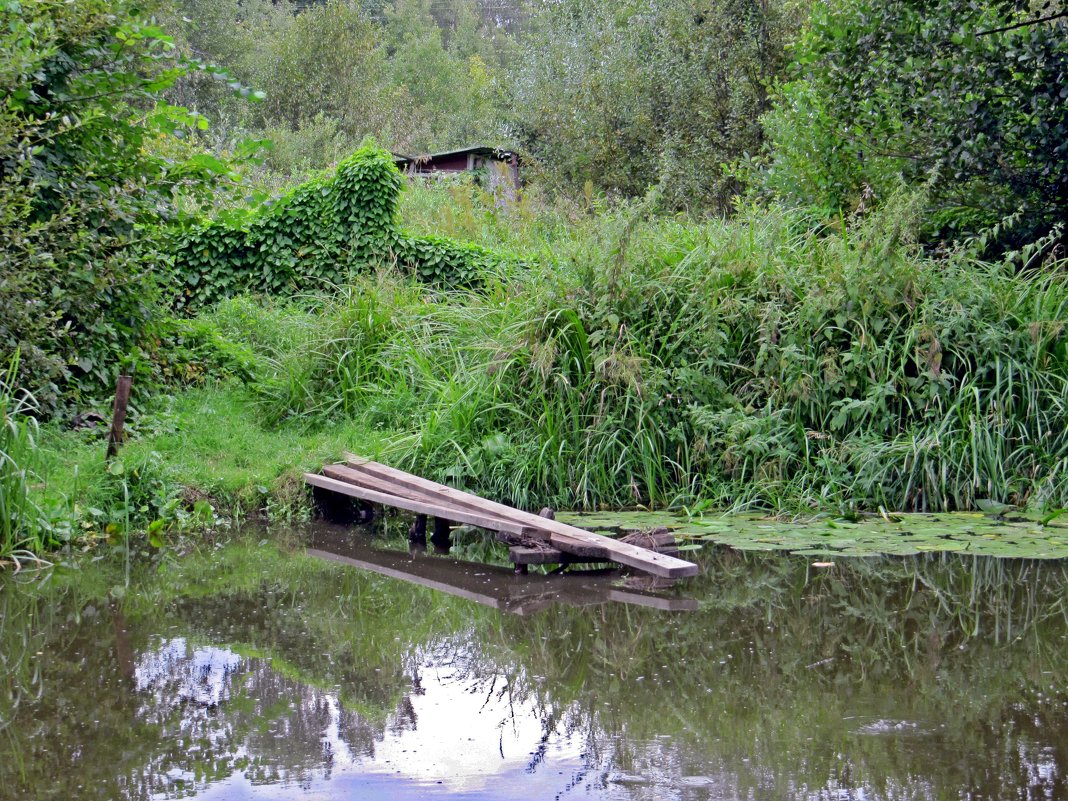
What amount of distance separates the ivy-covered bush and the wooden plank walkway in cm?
565

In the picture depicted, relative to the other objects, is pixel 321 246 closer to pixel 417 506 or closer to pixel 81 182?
pixel 81 182

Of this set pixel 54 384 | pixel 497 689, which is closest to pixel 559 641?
pixel 497 689

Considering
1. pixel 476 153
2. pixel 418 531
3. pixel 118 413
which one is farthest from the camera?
pixel 476 153

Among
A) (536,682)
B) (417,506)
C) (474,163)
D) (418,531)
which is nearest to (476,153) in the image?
(474,163)

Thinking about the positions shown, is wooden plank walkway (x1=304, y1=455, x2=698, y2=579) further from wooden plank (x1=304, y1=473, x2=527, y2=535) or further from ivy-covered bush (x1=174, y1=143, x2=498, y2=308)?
ivy-covered bush (x1=174, y1=143, x2=498, y2=308)

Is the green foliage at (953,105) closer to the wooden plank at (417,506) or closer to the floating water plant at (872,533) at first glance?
the floating water plant at (872,533)

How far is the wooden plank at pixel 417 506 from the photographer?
712 centimetres

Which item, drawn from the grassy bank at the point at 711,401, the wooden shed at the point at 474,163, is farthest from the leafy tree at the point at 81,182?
the wooden shed at the point at 474,163

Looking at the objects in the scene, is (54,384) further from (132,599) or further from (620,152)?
(620,152)

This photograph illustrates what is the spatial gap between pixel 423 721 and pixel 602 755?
2.79 feet

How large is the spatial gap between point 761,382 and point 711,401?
444 millimetres

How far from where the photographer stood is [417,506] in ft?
25.6

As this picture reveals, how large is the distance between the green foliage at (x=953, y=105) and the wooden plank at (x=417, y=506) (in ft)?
17.6

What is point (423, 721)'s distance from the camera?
4.59 meters
